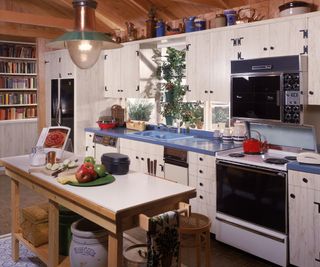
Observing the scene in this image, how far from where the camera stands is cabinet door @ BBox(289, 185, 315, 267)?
2988 millimetres

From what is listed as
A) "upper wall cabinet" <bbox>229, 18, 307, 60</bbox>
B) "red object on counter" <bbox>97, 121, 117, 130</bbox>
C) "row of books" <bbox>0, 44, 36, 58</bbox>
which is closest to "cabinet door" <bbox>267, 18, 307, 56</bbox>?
"upper wall cabinet" <bbox>229, 18, 307, 60</bbox>

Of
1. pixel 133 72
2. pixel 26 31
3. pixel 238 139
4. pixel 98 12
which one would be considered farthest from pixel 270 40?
pixel 26 31

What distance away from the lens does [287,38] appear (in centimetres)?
347

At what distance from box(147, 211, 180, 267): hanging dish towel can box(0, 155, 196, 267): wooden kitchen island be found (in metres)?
0.16

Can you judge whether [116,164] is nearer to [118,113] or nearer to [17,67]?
[118,113]

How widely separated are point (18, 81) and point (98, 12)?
8.01 feet

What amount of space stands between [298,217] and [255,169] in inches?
21.1

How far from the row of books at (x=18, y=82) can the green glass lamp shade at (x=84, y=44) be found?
4.72 m

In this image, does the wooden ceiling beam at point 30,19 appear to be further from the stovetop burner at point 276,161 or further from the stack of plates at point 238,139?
the stovetop burner at point 276,161

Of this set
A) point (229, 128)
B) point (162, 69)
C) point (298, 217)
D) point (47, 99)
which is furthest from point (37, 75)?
point (298, 217)

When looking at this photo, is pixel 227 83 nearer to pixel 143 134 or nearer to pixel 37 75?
pixel 143 134

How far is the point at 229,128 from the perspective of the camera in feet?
14.2

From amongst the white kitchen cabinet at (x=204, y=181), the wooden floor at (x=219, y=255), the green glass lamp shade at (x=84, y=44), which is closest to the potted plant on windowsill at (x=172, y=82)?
the white kitchen cabinet at (x=204, y=181)

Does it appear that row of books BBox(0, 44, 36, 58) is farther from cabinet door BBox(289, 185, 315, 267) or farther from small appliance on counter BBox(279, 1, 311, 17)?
cabinet door BBox(289, 185, 315, 267)
